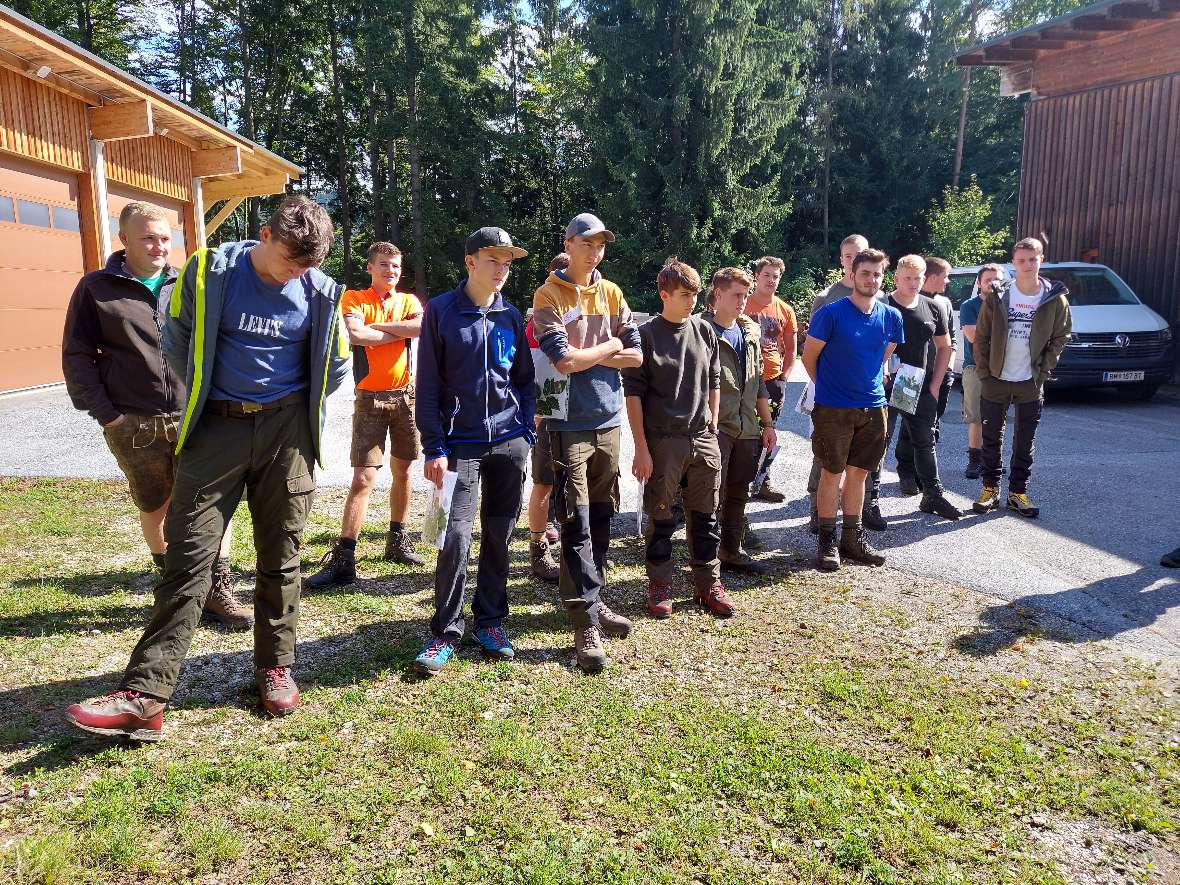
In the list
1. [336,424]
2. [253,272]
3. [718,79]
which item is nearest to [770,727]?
[253,272]

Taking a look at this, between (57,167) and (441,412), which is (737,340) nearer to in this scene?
(441,412)

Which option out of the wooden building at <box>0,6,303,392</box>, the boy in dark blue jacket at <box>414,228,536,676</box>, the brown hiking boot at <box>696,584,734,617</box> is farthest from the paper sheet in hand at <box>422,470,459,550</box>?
the wooden building at <box>0,6,303,392</box>

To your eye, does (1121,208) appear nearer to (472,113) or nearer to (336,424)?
(336,424)

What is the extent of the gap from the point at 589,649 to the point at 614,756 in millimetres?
799

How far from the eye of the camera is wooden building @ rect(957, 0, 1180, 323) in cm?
1426

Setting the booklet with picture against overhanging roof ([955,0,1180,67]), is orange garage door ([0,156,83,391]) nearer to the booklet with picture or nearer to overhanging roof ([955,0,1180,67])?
the booklet with picture

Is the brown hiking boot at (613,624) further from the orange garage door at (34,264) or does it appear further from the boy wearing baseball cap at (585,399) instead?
the orange garage door at (34,264)

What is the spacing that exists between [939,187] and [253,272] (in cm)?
3334

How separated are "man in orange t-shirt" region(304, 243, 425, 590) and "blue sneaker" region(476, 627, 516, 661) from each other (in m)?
1.29

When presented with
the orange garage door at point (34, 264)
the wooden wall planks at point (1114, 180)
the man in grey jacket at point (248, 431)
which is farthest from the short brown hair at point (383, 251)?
the wooden wall planks at point (1114, 180)

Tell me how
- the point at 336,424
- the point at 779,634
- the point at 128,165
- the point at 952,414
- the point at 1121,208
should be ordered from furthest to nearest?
the point at 1121,208 < the point at 128,165 < the point at 952,414 < the point at 336,424 < the point at 779,634

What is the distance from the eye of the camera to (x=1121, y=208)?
49.9ft

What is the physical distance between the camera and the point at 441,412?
12.7 feet

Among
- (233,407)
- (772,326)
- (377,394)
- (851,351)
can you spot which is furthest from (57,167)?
(851,351)
